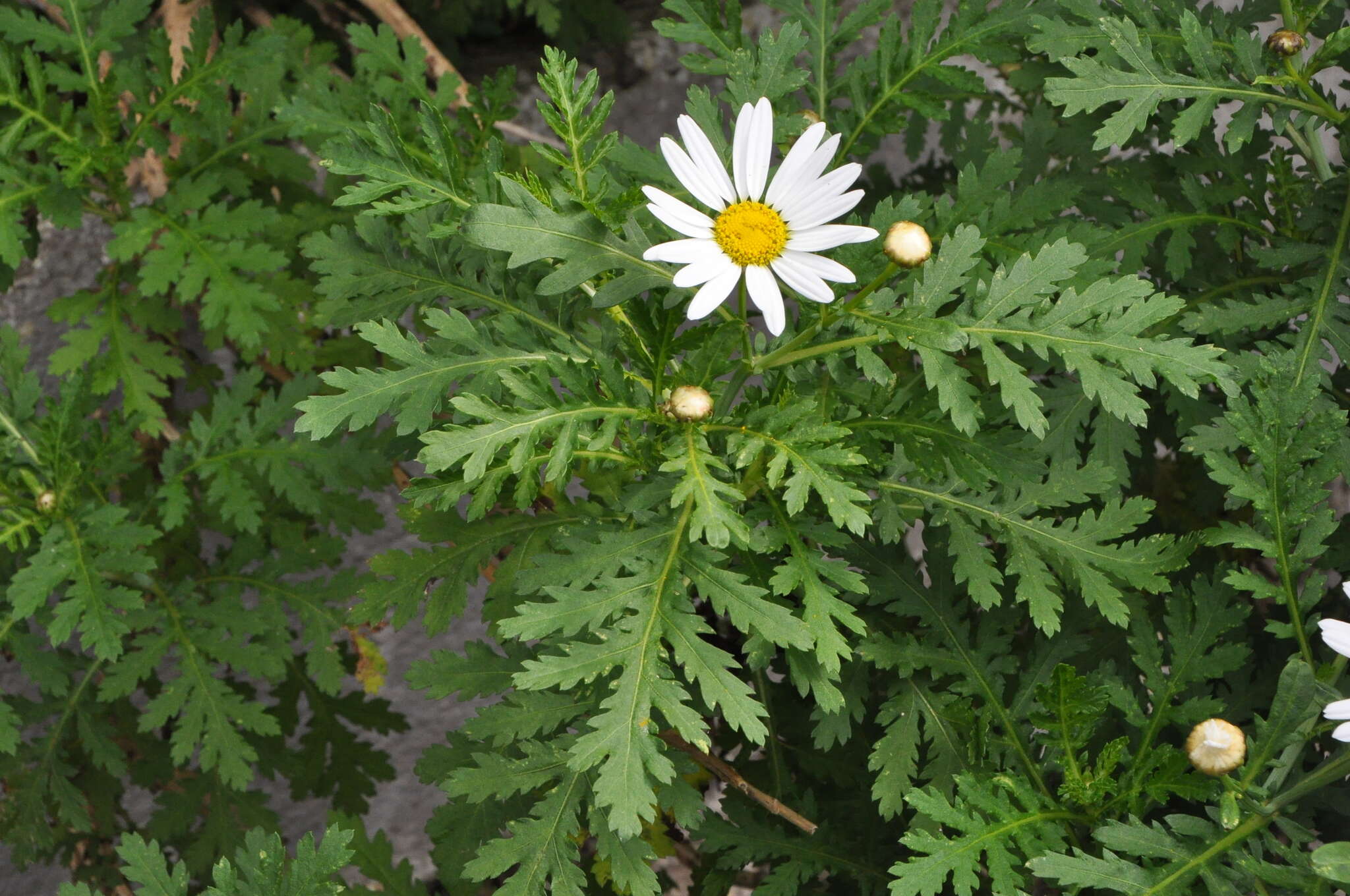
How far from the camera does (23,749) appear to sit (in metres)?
2.02

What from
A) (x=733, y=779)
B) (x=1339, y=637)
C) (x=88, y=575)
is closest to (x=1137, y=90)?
(x=1339, y=637)

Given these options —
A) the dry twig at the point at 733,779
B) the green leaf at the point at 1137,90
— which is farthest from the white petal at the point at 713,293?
the dry twig at the point at 733,779

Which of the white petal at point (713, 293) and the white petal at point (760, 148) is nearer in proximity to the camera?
the white petal at point (713, 293)

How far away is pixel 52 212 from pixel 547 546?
1131 mm

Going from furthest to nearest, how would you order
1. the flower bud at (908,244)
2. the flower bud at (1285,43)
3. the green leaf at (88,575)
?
1. the green leaf at (88,575)
2. the flower bud at (1285,43)
3. the flower bud at (908,244)

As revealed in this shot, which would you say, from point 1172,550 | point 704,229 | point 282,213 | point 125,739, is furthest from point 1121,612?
point 125,739

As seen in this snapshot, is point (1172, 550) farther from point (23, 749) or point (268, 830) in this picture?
point (23, 749)

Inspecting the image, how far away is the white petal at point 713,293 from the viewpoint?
1.16 m

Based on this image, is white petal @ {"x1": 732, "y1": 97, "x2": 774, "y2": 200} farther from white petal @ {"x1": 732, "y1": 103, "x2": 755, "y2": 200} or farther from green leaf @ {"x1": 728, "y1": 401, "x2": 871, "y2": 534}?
green leaf @ {"x1": 728, "y1": 401, "x2": 871, "y2": 534}

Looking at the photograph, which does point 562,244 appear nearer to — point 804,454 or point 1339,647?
point 804,454

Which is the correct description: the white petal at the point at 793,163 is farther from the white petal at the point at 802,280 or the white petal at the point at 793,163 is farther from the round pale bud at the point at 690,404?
the round pale bud at the point at 690,404

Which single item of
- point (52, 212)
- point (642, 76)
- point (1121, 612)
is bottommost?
point (1121, 612)

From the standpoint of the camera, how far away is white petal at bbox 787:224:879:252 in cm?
123

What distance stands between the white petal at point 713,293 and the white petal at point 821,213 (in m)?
0.10
